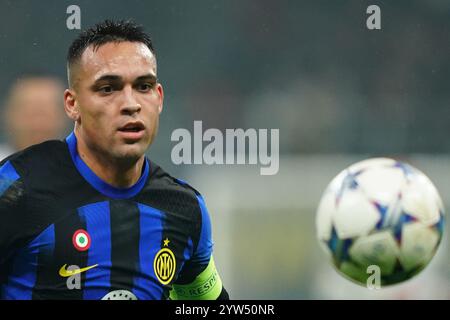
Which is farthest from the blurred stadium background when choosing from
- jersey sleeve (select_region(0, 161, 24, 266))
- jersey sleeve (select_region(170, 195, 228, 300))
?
jersey sleeve (select_region(0, 161, 24, 266))

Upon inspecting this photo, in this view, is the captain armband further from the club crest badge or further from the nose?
the nose

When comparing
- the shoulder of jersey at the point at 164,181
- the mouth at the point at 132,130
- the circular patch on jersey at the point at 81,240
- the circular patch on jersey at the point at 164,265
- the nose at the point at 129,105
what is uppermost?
the nose at the point at 129,105

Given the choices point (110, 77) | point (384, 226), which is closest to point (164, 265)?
point (110, 77)

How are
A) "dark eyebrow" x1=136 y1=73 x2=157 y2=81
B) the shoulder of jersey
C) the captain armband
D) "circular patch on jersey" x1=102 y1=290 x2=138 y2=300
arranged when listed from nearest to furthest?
"circular patch on jersey" x1=102 y1=290 x2=138 y2=300 → "dark eyebrow" x1=136 y1=73 x2=157 y2=81 → the shoulder of jersey → the captain armband

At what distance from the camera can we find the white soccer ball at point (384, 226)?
3949 millimetres

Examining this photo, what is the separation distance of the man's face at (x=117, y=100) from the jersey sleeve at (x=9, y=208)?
371mm

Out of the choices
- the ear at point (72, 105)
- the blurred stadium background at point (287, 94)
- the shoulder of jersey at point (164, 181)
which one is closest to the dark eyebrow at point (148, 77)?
the ear at point (72, 105)

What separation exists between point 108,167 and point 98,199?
14cm

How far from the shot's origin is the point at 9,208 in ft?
12.0

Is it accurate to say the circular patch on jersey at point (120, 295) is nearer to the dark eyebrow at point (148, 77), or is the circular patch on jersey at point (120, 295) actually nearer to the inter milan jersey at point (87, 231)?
the inter milan jersey at point (87, 231)

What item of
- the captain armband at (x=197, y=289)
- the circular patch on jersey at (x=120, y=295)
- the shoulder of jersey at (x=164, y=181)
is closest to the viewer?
the circular patch on jersey at (x=120, y=295)

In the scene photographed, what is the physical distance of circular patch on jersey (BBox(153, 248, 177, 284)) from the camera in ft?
13.0

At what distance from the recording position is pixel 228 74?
9727 mm

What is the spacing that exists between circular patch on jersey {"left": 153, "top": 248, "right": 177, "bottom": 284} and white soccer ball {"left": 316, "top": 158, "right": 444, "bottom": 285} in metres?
0.66
